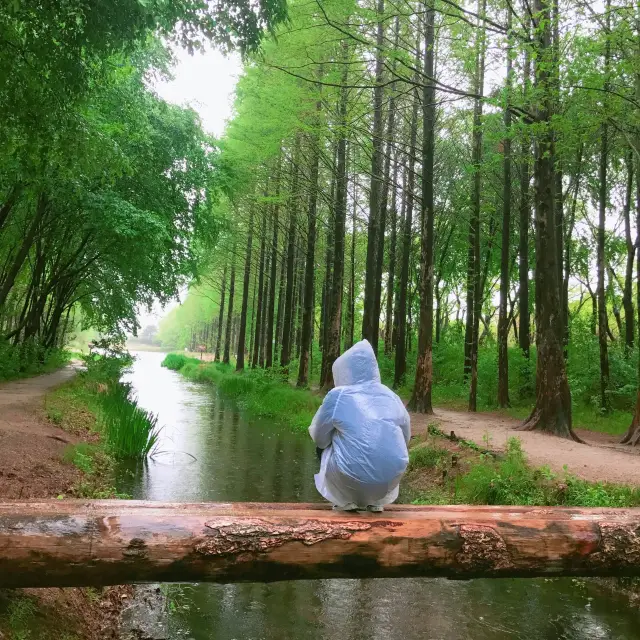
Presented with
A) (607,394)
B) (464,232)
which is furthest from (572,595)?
(464,232)

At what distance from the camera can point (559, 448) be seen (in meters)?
9.41

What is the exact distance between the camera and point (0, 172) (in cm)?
1096

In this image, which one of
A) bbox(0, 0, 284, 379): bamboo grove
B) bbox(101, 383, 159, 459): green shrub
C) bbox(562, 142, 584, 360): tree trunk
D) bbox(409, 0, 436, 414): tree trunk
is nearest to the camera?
bbox(0, 0, 284, 379): bamboo grove

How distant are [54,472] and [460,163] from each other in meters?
17.2

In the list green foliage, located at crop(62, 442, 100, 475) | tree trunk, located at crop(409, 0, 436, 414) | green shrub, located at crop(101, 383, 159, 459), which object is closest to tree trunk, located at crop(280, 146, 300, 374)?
tree trunk, located at crop(409, 0, 436, 414)

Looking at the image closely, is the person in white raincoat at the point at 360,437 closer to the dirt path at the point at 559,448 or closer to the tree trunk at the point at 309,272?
the dirt path at the point at 559,448

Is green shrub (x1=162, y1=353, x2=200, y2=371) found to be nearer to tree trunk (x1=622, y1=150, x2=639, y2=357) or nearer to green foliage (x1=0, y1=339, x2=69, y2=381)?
green foliage (x1=0, y1=339, x2=69, y2=381)

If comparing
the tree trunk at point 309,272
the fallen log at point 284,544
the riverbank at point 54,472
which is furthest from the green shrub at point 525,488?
the tree trunk at point 309,272

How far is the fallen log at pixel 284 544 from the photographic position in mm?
Result: 3189

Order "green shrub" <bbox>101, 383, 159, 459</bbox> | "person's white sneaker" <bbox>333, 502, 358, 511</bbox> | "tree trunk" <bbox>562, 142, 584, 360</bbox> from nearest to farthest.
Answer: "person's white sneaker" <bbox>333, 502, 358, 511</bbox>
"green shrub" <bbox>101, 383, 159, 459</bbox>
"tree trunk" <bbox>562, 142, 584, 360</bbox>

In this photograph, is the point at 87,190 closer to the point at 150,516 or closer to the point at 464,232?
the point at 150,516

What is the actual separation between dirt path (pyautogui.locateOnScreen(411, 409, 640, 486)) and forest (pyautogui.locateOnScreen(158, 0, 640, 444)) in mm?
639

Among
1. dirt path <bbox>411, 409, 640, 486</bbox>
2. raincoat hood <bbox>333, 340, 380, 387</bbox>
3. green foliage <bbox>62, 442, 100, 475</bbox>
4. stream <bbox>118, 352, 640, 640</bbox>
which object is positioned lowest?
stream <bbox>118, 352, 640, 640</bbox>

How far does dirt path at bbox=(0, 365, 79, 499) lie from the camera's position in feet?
20.2
